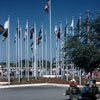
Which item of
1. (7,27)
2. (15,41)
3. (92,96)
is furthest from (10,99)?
(15,41)

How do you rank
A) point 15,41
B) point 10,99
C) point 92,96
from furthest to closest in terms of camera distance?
point 15,41, point 10,99, point 92,96

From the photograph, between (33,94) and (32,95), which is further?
(33,94)

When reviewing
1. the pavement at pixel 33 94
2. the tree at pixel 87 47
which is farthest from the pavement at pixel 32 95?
the tree at pixel 87 47

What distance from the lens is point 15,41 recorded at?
3853 cm

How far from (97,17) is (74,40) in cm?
182

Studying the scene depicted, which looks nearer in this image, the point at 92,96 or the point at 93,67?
the point at 92,96

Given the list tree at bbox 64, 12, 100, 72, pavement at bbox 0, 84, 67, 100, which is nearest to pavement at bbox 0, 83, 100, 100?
pavement at bbox 0, 84, 67, 100

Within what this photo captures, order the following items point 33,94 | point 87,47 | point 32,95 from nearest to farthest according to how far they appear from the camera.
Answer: point 87,47 < point 32,95 < point 33,94

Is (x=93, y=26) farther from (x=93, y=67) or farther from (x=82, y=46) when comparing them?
(x=93, y=67)

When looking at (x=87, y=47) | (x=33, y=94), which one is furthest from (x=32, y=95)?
(x=87, y=47)

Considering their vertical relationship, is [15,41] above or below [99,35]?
above

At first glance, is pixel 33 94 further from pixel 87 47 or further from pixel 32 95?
pixel 87 47

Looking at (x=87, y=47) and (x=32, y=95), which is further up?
(x=87, y=47)


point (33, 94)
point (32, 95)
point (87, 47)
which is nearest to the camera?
point (87, 47)
